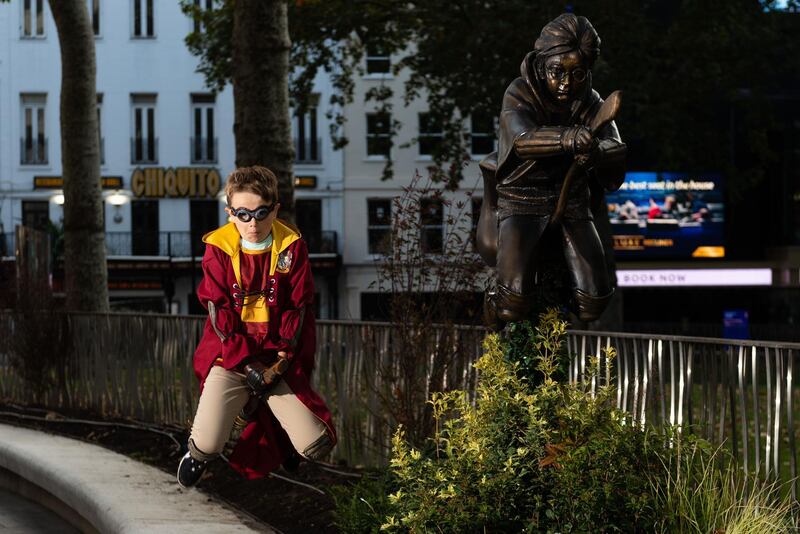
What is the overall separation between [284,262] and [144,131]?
147ft

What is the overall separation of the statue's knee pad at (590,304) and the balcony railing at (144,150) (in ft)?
148

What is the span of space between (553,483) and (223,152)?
45096 mm

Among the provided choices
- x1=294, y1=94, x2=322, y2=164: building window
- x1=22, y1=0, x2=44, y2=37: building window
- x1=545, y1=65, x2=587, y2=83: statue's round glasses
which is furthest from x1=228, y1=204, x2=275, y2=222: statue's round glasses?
x1=22, y1=0, x2=44, y2=37: building window

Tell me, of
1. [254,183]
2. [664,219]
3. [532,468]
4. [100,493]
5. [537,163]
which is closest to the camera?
[532,468]

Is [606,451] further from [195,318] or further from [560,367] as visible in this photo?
[195,318]

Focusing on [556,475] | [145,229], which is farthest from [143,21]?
[556,475]

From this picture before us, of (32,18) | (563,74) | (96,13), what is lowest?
(563,74)

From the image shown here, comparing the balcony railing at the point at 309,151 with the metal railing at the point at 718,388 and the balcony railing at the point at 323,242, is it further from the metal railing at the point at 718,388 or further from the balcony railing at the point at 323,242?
the metal railing at the point at 718,388

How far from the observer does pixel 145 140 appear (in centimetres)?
5000

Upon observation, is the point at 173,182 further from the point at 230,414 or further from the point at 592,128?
the point at 592,128

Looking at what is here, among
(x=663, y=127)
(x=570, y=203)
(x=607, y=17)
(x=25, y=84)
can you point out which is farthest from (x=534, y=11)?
(x=25, y=84)

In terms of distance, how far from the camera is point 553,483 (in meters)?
5.27

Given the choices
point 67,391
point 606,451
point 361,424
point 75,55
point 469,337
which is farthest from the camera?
point 75,55

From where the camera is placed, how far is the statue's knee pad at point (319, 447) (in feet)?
21.2
